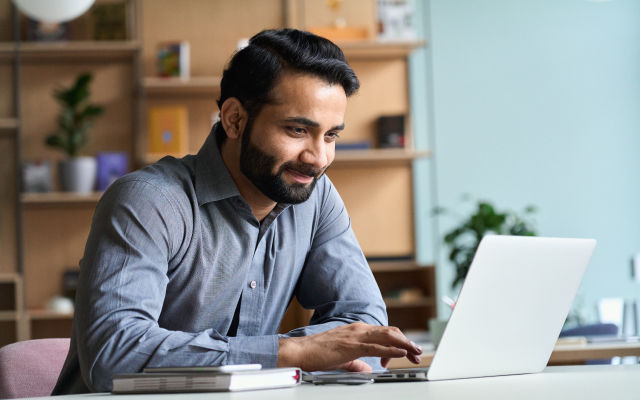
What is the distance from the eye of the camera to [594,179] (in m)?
4.29

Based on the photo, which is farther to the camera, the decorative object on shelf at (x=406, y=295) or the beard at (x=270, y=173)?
the decorative object on shelf at (x=406, y=295)

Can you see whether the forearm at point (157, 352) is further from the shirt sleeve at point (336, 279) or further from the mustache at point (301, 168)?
the mustache at point (301, 168)

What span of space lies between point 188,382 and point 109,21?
346 cm

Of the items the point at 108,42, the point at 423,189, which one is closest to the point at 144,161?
the point at 108,42

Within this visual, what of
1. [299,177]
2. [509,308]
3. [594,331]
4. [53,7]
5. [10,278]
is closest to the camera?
[509,308]

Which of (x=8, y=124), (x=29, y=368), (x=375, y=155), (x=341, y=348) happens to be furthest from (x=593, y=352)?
(x=8, y=124)

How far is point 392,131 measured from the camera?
3943 mm

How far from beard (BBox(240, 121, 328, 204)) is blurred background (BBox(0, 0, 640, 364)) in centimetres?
235

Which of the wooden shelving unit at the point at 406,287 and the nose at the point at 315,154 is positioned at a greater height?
the nose at the point at 315,154

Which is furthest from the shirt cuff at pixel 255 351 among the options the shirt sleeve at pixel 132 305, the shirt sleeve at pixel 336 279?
the shirt sleeve at pixel 336 279

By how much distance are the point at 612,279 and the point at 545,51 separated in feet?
5.06

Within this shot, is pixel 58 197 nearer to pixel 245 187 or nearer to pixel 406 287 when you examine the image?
pixel 406 287

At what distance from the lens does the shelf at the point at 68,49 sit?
3.81 m

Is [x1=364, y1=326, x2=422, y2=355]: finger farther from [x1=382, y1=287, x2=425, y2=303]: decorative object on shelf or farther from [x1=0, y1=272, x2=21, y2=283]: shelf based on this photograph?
[x1=0, y1=272, x2=21, y2=283]: shelf
